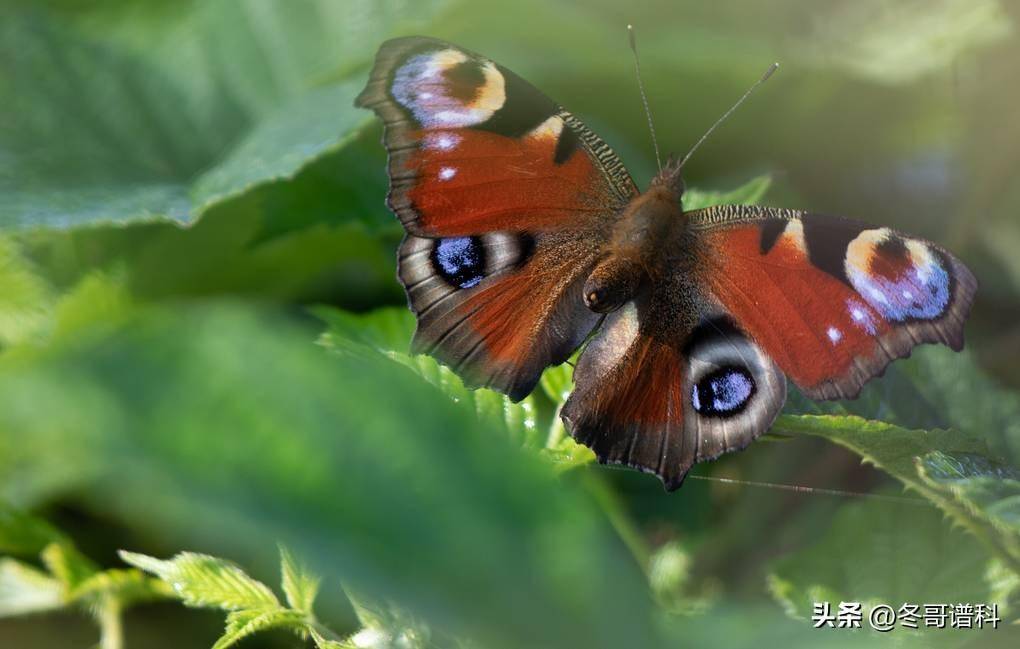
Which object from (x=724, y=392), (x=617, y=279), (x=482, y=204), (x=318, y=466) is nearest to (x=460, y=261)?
(x=482, y=204)

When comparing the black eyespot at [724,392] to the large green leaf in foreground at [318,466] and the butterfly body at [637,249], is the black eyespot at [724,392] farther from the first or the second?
the large green leaf in foreground at [318,466]

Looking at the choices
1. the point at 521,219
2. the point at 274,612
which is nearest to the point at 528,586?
the point at 274,612

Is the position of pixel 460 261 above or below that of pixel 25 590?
above

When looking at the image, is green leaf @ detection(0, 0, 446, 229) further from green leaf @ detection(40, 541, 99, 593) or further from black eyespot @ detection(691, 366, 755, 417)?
black eyespot @ detection(691, 366, 755, 417)

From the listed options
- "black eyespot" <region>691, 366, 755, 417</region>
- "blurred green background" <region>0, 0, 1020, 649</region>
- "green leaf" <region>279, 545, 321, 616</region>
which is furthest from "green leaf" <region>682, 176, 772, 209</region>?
"green leaf" <region>279, 545, 321, 616</region>

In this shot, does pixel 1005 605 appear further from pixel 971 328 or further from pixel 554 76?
pixel 554 76

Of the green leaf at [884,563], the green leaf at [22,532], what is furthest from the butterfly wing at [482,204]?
the green leaf at [22,532]

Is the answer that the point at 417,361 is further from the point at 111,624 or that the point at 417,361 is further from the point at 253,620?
the point at 111,624
